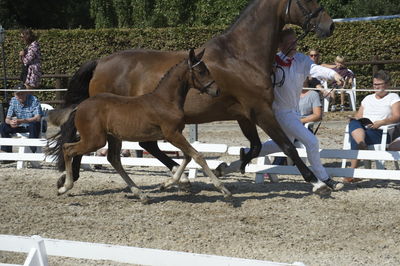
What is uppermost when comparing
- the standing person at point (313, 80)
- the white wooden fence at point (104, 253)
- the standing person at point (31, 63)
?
the white wooden fence at point (104, 253)

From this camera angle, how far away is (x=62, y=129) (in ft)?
27.8

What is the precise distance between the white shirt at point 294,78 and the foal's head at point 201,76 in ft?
3.23

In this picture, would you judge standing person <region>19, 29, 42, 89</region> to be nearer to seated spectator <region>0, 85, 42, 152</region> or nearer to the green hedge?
seated spectator <region>0, 85, 42, 152</region>

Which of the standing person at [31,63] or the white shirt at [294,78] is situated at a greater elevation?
the white shirt at [294,78]

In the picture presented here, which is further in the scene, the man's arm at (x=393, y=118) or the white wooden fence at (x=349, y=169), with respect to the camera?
the man's arm at (x=393, y=118)

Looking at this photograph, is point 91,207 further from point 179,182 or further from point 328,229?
point 328,229

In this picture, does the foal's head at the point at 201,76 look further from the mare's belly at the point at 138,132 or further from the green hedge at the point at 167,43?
the green hedge at the point at 167,43

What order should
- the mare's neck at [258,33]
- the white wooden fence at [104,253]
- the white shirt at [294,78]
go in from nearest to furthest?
the white wooden fence at [104,253] → the mare's neck at [258,33] → the white shirt at [294,78]

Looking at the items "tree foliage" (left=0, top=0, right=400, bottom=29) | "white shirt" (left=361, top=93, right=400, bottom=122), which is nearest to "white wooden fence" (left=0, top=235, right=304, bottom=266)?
"white shirt" (left=361, top=93, right=400, bottom=122)

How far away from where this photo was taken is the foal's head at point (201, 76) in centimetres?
741

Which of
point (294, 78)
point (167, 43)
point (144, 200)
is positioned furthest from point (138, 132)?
point (167, 43)

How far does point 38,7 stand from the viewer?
30.3m

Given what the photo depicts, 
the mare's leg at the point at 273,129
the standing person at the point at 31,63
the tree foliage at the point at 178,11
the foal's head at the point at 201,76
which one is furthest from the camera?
the tree foliage at the point at 178,11

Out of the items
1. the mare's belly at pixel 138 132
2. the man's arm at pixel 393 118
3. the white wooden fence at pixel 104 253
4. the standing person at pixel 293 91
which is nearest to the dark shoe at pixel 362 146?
the man's arm at pixel 393 118
